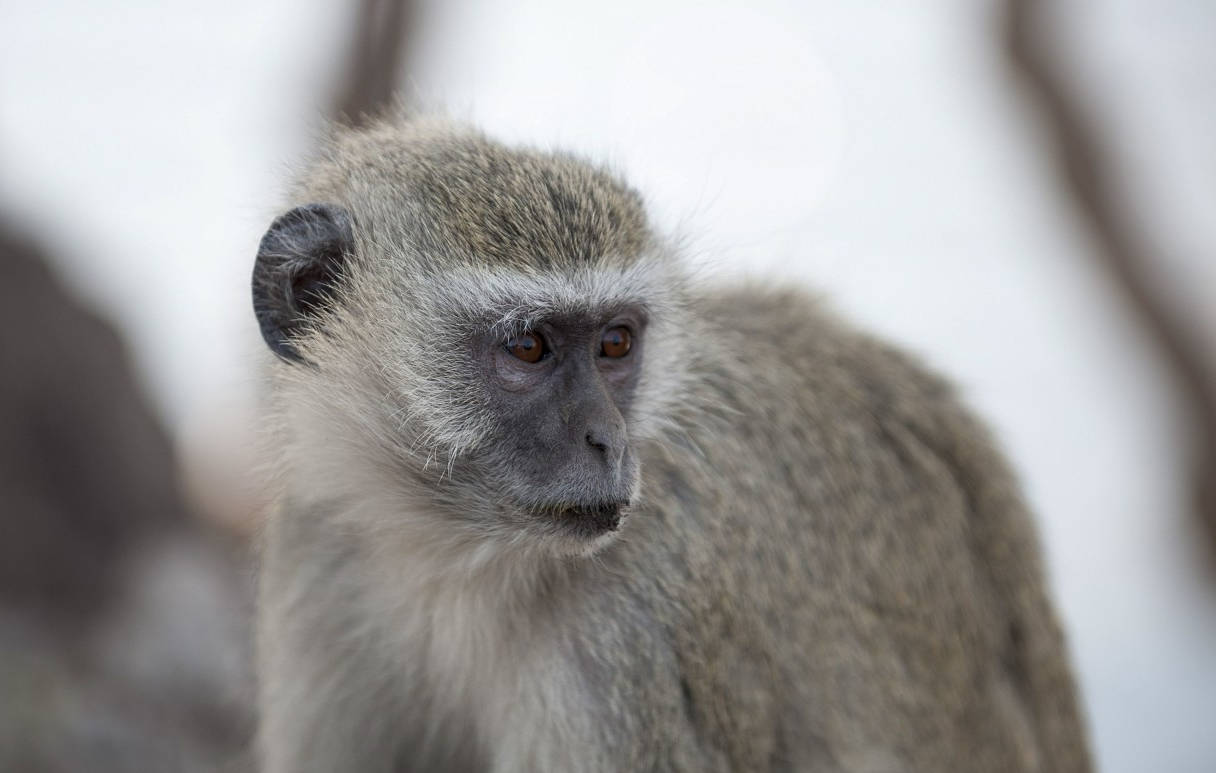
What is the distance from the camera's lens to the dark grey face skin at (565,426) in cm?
201

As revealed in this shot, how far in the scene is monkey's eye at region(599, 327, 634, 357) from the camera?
228 cm

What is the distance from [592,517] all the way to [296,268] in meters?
0.75

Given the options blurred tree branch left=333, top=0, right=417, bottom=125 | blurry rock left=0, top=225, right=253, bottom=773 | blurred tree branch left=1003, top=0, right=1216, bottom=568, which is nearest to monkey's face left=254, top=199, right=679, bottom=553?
blurry rock left=0, top=225, right=253, bottom=773

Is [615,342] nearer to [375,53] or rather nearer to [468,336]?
[468,336]

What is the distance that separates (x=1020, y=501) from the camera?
2.93m

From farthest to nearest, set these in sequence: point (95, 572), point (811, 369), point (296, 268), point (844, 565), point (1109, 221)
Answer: point (1109, 221) → point (95, 572) → point (811, 369) → point (844, 565) → point (296, 268)

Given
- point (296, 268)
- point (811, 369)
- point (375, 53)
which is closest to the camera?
point (296, 268)

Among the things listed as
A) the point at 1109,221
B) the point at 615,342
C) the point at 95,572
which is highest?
the point at 1109,221

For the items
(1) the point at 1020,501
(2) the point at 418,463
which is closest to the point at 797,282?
(1) the point at 1020,501

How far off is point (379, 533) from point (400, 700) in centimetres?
41

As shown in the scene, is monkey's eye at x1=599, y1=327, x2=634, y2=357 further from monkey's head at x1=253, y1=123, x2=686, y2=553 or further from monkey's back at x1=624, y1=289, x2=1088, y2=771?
monkey's back at x1=624, y1=289, x2=1088, y2=771

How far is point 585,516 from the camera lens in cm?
203

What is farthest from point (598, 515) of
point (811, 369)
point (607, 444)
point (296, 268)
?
point (811, 369)

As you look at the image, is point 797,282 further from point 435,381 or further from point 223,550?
point 223,550
